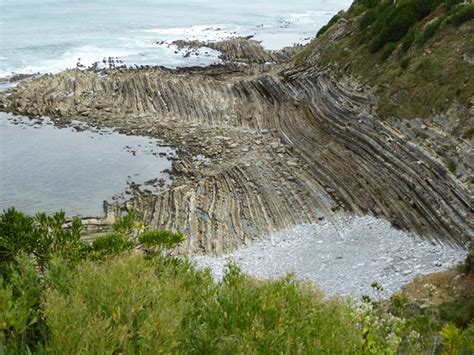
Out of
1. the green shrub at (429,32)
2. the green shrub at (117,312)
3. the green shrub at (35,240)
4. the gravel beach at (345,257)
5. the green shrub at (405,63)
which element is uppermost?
the green shrub at (429,32)

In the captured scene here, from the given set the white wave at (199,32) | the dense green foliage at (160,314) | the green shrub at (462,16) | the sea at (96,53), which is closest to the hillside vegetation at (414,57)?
the green shrub at (462,16)

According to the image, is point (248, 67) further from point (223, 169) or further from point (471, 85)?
point (471, 85)

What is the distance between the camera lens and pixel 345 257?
26.3 metres

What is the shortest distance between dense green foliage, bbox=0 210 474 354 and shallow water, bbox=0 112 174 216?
846 inches

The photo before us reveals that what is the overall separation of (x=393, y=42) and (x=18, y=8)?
107 metres

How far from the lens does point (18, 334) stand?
1005cm

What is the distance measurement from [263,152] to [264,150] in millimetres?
367

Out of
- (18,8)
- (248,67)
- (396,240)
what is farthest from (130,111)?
(18,8)

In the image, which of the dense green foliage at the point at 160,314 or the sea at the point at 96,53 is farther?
the sea at the point at 96,53

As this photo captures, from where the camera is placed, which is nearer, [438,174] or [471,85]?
[438,174]

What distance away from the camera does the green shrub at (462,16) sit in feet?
108

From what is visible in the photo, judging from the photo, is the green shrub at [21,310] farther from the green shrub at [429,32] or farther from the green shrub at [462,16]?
the green shrub at [462,16]

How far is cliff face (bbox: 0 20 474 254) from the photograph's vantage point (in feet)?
92.3

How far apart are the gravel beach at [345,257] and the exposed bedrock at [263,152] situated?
803 millimetres
